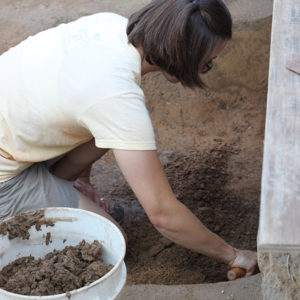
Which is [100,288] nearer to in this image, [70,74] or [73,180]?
[70,74]

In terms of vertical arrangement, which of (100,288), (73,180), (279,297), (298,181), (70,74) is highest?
(70,74)

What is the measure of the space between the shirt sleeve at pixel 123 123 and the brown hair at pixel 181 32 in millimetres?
223

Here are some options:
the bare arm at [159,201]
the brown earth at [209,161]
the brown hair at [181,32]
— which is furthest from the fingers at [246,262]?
the brown hair at [181,32]

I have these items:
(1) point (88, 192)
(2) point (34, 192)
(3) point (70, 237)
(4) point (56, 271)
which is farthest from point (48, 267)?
(1) point (88, 192)

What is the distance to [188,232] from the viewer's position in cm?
200

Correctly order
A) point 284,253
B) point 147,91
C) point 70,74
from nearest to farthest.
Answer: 1. point 284,253
2. point 70,74
3. point 147,91

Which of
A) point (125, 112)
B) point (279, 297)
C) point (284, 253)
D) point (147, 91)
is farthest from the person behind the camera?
point (147, 91)

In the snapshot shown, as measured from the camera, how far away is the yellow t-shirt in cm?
180

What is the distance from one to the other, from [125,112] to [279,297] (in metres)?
0.76

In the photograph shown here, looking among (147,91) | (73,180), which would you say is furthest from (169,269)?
(147,91)

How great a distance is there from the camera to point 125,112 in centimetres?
178

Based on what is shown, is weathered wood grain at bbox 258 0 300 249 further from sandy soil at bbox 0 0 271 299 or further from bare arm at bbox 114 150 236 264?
sandy soil at bbox 0 0 271 299

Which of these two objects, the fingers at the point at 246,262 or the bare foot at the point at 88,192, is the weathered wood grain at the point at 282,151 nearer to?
the fingers at the point at 246,262

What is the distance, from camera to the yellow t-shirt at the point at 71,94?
5.90 ft
